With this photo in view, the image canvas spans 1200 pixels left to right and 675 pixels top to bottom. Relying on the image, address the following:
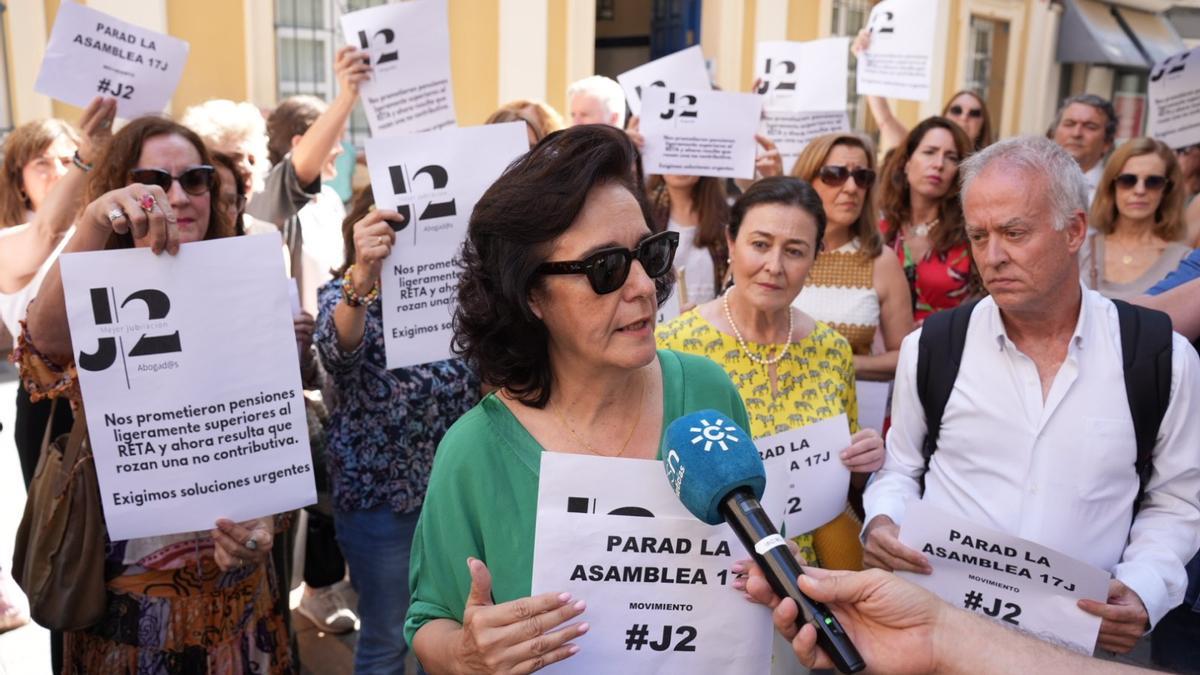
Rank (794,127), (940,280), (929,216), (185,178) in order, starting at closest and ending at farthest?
(185,178) → (940,280) → (929,216) → (794,127)

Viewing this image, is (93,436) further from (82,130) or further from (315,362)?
(82,130)

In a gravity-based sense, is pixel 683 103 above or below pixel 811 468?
above

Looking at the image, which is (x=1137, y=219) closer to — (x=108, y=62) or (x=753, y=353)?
(x=753, y=353)

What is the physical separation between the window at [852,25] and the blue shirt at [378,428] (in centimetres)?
1331

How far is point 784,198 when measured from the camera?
315cm

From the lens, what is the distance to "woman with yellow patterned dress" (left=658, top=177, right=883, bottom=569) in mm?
2941

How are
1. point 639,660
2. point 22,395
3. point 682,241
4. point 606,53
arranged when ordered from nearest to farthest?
1. point 639,660
2. point 22,395
3. point 682,241
4. point 606,53

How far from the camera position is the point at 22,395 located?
371 centimetres

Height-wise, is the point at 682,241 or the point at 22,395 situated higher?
the point at 682,241

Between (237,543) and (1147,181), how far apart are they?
434 centimetres

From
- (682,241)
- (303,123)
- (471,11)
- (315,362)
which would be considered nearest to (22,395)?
(315,362)

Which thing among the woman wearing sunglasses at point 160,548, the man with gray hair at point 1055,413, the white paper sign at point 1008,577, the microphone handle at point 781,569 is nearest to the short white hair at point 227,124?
the woman wearing sunglasses at point 160,548

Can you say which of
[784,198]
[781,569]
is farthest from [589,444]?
[784,198]

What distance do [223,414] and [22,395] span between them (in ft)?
6.01
